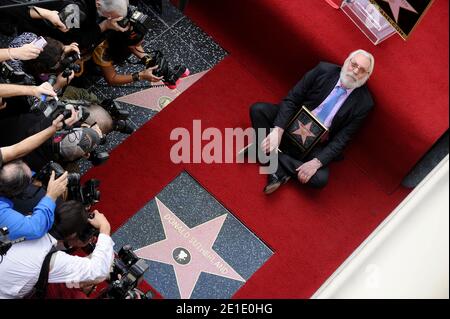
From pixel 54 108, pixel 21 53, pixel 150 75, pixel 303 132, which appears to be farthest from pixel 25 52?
pixel 303 132

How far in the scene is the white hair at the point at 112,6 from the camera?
3.08 m

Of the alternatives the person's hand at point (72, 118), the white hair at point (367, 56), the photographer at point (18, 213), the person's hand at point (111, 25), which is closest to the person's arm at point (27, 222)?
the photographer at point (18, 213)

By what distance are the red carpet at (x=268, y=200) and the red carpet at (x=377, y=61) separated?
0.72 ft

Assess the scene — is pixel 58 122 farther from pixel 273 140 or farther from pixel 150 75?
pixel 273 140

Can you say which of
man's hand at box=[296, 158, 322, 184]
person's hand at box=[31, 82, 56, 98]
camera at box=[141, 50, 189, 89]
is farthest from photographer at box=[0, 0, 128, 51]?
man's hand at box=[296, 158, 322, 184]

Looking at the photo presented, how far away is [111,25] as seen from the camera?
320 centimetres

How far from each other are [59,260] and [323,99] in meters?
1.63

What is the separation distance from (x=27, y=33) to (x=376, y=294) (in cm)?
207

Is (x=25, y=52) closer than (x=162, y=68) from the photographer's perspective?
Yes

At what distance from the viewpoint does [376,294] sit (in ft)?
4.55

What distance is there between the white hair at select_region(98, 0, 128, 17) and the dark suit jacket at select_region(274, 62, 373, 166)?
1012 mm

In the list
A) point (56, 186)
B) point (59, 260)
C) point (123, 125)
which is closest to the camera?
point (59, 260)

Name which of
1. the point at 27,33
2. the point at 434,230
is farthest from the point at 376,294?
the point at 27,33

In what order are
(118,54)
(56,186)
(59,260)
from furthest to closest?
(118,54)
(56,186)
(59,260)
